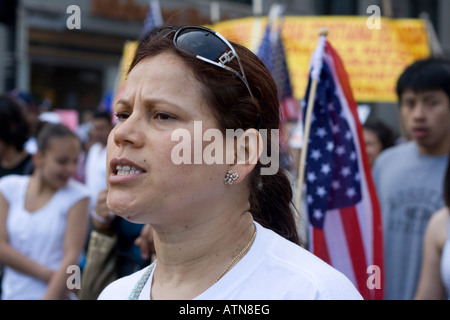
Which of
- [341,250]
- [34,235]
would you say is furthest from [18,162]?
[341,250]

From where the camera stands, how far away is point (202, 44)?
1.58 meters

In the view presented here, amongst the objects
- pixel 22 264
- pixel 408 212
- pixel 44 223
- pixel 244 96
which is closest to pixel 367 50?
pixel 408 212

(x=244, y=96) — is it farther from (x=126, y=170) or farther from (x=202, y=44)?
(x=126, y=170)

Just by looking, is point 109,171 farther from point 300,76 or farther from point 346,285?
point 300,76

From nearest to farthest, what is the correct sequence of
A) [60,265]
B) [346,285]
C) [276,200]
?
1. [346,285]
2. [276,200]
3. [60,265]

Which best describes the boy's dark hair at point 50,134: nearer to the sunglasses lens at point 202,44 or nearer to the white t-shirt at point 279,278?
the sunglasses lens at point 202,44

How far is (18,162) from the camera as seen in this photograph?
177 inches

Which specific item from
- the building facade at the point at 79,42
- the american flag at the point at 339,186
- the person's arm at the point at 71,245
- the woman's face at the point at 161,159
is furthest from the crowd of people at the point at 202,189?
the building facade at the point at 79,42

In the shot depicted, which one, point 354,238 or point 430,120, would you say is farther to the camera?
point 430,120

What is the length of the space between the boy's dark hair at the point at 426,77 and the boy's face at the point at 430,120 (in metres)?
0.03

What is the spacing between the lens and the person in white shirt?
360 centimetres

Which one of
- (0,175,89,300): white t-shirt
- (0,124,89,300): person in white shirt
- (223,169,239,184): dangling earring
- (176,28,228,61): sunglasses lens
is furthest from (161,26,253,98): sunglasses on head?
(0,175,89,300): white t-shirt

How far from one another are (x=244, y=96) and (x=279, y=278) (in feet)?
1.57
